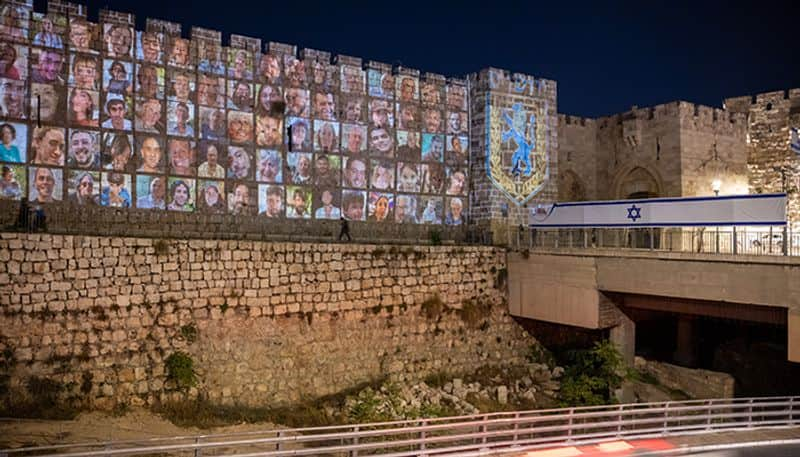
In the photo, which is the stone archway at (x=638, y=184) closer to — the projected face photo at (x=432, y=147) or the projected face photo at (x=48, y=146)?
the projected face photo at (x=432, y=147)

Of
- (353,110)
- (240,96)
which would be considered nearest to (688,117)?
(353,110)

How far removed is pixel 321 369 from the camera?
19.7 m

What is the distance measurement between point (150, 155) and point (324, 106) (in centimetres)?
592

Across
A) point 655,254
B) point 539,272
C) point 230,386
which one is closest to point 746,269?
point 655,254

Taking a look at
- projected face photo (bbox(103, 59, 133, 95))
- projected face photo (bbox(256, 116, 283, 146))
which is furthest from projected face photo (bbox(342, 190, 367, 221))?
projected face photo (bbox(103, 59, 133, 95))

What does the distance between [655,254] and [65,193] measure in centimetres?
1627

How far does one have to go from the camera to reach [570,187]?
3166 centimetres

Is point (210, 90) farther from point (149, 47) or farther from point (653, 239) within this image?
point (653, 239)

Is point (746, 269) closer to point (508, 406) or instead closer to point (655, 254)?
point (655, 254)

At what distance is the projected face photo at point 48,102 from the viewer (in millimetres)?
18336

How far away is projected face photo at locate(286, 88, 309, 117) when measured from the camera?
22344 millimetres

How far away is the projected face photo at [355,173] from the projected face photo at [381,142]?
701 mm

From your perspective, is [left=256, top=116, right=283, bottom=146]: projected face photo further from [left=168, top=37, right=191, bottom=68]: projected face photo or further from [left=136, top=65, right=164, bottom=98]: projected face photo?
[left=136, top=65, right=164, bottom=98]: projected face photo

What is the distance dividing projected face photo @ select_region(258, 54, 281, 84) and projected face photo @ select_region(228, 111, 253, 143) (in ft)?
4.48
